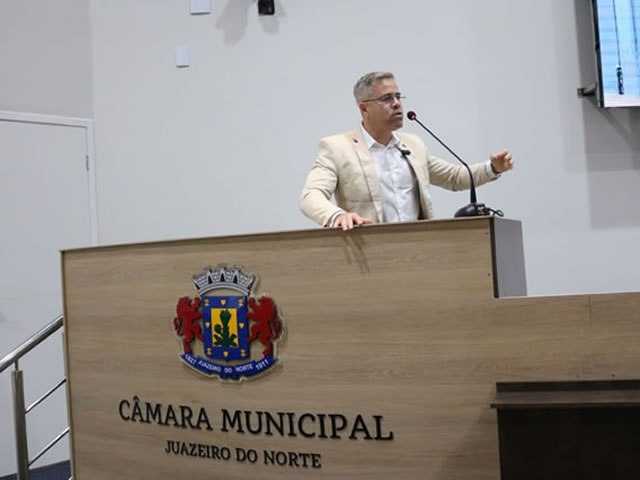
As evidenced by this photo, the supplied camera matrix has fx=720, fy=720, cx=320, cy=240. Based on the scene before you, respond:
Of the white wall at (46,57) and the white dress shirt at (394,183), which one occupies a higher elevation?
the white wall at (46,57)

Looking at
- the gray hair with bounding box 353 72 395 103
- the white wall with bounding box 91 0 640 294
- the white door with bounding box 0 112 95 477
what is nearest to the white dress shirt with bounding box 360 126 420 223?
the gray hair with bounding box 353 72 395 103

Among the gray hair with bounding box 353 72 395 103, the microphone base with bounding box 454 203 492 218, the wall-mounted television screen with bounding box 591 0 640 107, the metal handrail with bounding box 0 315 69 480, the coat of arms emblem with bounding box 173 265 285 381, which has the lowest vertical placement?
the metal handrail with bounding box 0 315 69 480

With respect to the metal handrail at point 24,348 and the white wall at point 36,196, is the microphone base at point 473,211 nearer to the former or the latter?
the metal handrail at point 24,348

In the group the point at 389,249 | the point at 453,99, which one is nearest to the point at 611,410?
the point at 389,249

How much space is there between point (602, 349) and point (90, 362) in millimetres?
1700

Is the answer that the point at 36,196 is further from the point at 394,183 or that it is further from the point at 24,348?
the point at 394,183

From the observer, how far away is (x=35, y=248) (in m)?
4.05

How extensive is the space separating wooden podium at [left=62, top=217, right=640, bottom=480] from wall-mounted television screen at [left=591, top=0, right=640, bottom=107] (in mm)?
1666

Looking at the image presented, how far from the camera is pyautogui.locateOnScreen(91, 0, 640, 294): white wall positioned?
367cm

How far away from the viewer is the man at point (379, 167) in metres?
2.52

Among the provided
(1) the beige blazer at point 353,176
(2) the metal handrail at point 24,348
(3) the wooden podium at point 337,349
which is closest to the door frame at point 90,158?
(2) the metal handrail at point 24,348

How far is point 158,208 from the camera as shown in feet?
14.2

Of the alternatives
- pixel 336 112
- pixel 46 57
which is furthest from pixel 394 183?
pixel 46 57

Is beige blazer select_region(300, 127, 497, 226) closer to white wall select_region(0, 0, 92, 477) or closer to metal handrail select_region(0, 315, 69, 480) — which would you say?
metal handrail select_region(0, 315, 69, 480)
